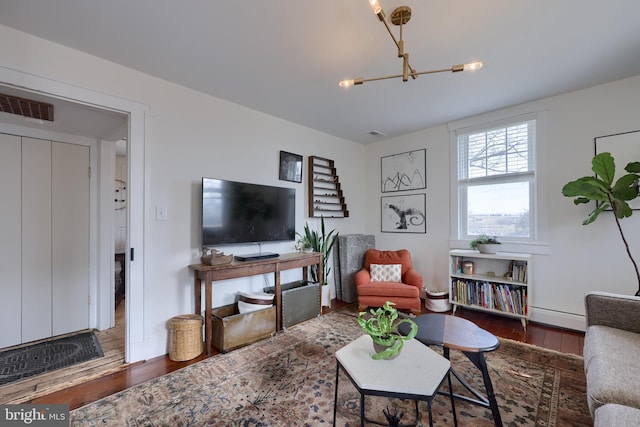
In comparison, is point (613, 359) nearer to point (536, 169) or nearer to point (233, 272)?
point (536, 169)

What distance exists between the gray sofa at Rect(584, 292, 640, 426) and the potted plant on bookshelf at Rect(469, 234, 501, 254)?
1.20 meters

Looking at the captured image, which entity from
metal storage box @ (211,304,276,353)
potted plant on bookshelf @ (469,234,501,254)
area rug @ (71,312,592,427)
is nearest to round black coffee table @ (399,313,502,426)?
area rug @ (71,312,592,427)

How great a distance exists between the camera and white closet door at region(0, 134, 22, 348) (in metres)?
2.59

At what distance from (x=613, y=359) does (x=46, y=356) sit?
417cm

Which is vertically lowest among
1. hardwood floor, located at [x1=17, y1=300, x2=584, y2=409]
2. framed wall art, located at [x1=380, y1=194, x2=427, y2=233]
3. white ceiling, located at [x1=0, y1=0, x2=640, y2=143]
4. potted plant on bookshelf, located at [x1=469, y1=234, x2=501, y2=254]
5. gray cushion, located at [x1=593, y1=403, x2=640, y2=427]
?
hardwood floor, located at [x1=17, y1=300, x2=584, y2=409]

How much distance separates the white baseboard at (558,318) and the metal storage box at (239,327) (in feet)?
9.64

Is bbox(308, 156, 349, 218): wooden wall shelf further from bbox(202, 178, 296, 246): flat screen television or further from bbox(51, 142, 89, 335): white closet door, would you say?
bbox(51, 142, 89, 335): white closet door

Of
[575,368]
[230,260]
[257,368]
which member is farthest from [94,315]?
[575,368]

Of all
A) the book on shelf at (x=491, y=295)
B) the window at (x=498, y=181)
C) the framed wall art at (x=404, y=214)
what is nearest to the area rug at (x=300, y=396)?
the book on shelf at (x=491, y=295)

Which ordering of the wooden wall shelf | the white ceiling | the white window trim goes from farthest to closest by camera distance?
1. the wooden wall shelf
2. the white window trim
3. the white ceiling

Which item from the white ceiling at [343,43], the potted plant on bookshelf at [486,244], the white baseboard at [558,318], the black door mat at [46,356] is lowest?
the black door mat at [46,356]

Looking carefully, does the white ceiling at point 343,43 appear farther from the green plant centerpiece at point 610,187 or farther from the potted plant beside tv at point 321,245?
the potted plant beside tv at point 321,245

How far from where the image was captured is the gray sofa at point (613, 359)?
3.65ft

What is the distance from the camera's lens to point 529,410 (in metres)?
1.67
